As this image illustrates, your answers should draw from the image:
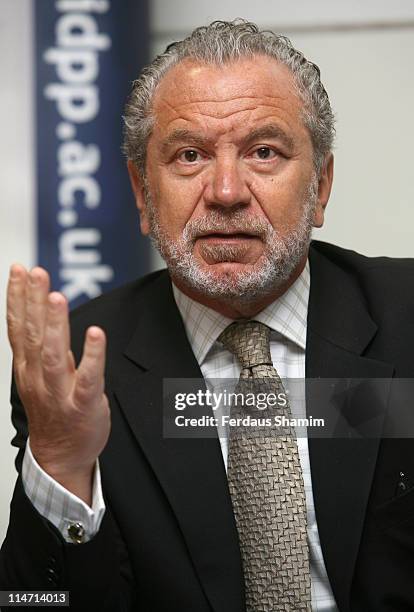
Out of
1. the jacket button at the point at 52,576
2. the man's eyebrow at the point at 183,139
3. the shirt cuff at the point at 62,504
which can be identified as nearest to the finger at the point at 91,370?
the shirt cuff at the point at 62,504

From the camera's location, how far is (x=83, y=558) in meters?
1.31

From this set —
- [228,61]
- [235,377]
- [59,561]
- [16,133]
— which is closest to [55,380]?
[59,561]

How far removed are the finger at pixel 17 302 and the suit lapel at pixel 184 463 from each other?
0.39m

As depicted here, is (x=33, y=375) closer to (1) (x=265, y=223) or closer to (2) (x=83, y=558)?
(2) (x=83, y=558)

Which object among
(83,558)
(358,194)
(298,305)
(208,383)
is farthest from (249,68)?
(358,194)

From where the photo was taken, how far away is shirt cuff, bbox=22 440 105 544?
126 cm

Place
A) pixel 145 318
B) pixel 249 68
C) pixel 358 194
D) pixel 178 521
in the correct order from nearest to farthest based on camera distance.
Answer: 1. pixel 178 521
2. pixel 249 68
3. pixel 145 318
4. pixel 358 194

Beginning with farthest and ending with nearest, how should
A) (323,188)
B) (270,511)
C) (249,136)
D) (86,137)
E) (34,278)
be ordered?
(86,137)
(323,188)
(249,136)
(270,511)
(34,278)

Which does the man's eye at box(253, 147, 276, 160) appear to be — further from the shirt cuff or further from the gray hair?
the shirt cuff

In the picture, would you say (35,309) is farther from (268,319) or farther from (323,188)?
(323,188)

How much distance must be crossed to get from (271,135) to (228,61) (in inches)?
6.2

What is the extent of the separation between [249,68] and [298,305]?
17.3 inches

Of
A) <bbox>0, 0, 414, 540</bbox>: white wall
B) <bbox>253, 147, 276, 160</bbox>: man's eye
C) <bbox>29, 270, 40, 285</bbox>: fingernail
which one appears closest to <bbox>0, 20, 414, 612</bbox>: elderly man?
<bbox>253, 147, 276, 160</bbox>: man's eye

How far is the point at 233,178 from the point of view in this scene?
1482 millimetres
